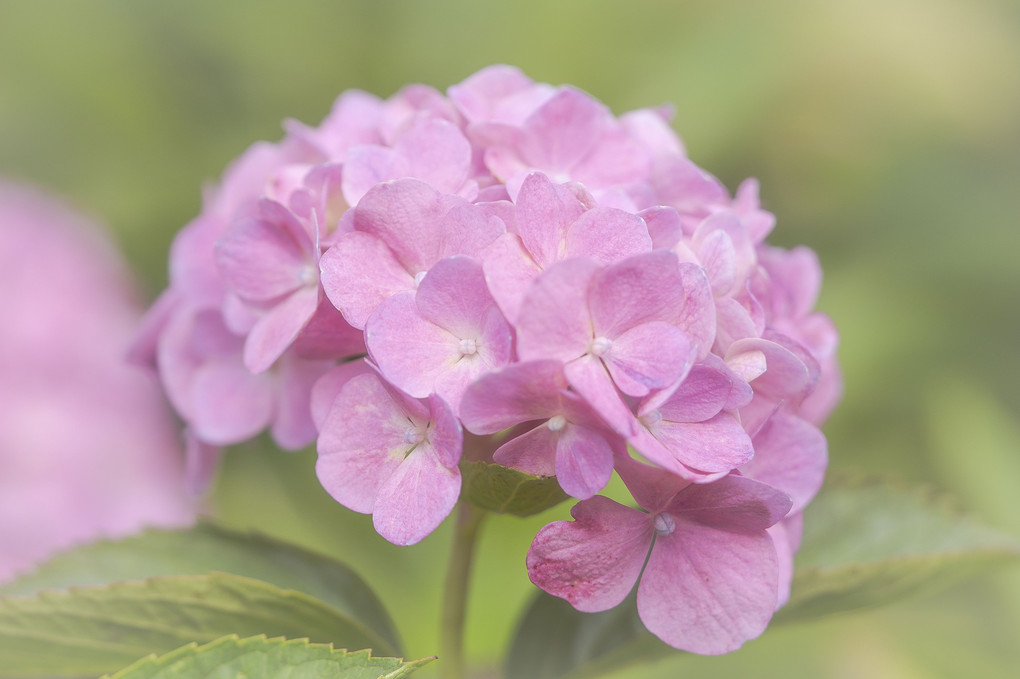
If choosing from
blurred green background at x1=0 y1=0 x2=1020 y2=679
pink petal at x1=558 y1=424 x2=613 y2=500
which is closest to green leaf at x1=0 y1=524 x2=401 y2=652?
pink petal at x1=558 y1=424 x2=613 y2=500

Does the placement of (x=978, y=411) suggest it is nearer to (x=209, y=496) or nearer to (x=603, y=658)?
(x=603, y=658)

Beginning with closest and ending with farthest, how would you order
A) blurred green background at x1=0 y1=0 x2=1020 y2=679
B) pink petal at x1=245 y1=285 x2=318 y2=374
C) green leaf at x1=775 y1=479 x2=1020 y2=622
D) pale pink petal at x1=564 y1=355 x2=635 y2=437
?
1. pale pink petal at x1=564 y1=355 x2=635 y2=437
2. pink petal at x1=245 y1=285 x2=318 y2=374
3. green leaf at x1=775 y1=479 x2=1020 y2=622
4. blurred green background at x1=0 y1=0 x2=1020 y2=679

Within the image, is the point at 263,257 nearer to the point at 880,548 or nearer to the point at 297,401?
the point at 297,401

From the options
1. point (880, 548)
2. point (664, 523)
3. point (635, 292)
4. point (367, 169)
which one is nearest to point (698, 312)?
point (635, 292)

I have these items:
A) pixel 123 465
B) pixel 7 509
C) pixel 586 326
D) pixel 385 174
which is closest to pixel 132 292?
pixel 123 465

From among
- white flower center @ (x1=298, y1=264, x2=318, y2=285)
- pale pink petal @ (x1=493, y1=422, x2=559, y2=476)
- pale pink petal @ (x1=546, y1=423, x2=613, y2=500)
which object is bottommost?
pale pink petal @ (x1=546, y1=423, x2=613, y2=500)

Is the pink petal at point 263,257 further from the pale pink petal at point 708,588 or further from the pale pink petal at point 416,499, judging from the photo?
the pale pink petal at point 708,588

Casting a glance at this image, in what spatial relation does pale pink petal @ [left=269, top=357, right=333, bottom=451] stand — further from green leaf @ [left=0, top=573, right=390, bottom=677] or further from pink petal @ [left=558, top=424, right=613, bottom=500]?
pink petal @ [left=558, top=424, right=613, bottom=500]
